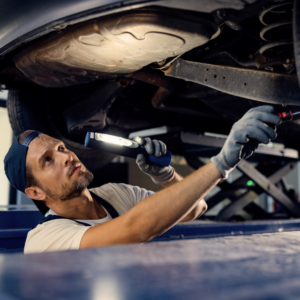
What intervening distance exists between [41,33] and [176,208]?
2.11ft

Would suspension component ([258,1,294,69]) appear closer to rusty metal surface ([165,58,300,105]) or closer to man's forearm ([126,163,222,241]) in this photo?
rusty metal surface ([165,58,300,105])

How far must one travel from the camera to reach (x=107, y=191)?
1419 mm

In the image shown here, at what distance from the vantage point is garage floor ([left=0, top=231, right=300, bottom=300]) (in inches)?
16.3

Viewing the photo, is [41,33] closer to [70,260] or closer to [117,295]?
[70,260]

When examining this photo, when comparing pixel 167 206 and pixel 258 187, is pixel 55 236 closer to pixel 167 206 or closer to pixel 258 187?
pixel 167 206

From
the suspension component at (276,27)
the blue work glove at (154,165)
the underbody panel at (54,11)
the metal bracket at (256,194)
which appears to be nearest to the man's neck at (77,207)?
the blue work glove at (154,165)

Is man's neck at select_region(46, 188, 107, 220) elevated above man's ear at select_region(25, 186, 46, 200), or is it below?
below

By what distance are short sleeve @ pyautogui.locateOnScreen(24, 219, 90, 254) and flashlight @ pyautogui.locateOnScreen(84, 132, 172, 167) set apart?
265mm

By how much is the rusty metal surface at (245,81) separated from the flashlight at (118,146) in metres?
0.33

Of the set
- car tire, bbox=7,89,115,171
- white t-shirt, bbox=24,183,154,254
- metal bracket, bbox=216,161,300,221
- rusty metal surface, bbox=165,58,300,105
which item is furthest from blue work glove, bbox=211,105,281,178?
metal bracket, bbox=216,161,300,221

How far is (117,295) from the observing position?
41cm

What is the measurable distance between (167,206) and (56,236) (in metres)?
0.34

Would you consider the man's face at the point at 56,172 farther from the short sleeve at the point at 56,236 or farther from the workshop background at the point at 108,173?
the workshop background at the point at 108,173

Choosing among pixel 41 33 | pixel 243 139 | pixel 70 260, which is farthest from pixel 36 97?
pixel 70 260
